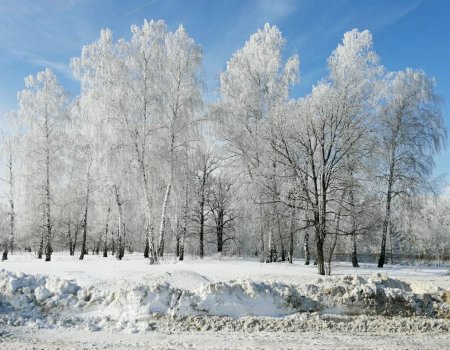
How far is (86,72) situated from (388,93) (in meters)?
18.4

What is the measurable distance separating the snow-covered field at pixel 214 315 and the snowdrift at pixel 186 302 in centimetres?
3

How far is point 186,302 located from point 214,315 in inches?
29.8

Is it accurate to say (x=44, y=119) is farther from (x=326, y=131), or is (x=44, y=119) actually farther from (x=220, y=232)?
(x=220, y=232)

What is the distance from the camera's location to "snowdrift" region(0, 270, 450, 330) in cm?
982

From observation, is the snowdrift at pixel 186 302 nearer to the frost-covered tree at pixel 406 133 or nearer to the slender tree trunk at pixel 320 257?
the slender tree trunk at pixel 320 257

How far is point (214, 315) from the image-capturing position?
32.7ft

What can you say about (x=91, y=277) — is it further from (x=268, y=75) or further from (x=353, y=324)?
(x=268, y=75)

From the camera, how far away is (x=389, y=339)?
8.36 metres

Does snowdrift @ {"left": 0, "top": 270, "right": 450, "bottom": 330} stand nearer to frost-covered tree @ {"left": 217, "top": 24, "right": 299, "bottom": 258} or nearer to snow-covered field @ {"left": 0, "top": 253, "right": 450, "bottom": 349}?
snow-covered field @ {"left": 0, "top": 253, "right": 450, "bottom": 349}

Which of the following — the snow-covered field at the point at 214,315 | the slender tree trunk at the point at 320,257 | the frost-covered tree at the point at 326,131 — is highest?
the frost-covered tree at the point at 326,131

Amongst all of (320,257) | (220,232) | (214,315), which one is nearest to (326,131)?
(320,257)

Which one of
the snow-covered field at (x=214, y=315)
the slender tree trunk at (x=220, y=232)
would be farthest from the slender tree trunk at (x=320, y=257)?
the slender tree trunk at (x=220, y=232)

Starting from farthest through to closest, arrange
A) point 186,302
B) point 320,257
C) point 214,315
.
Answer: point 320,257 → point 186,302 → point 214,315

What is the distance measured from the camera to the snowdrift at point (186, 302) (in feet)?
32.2
